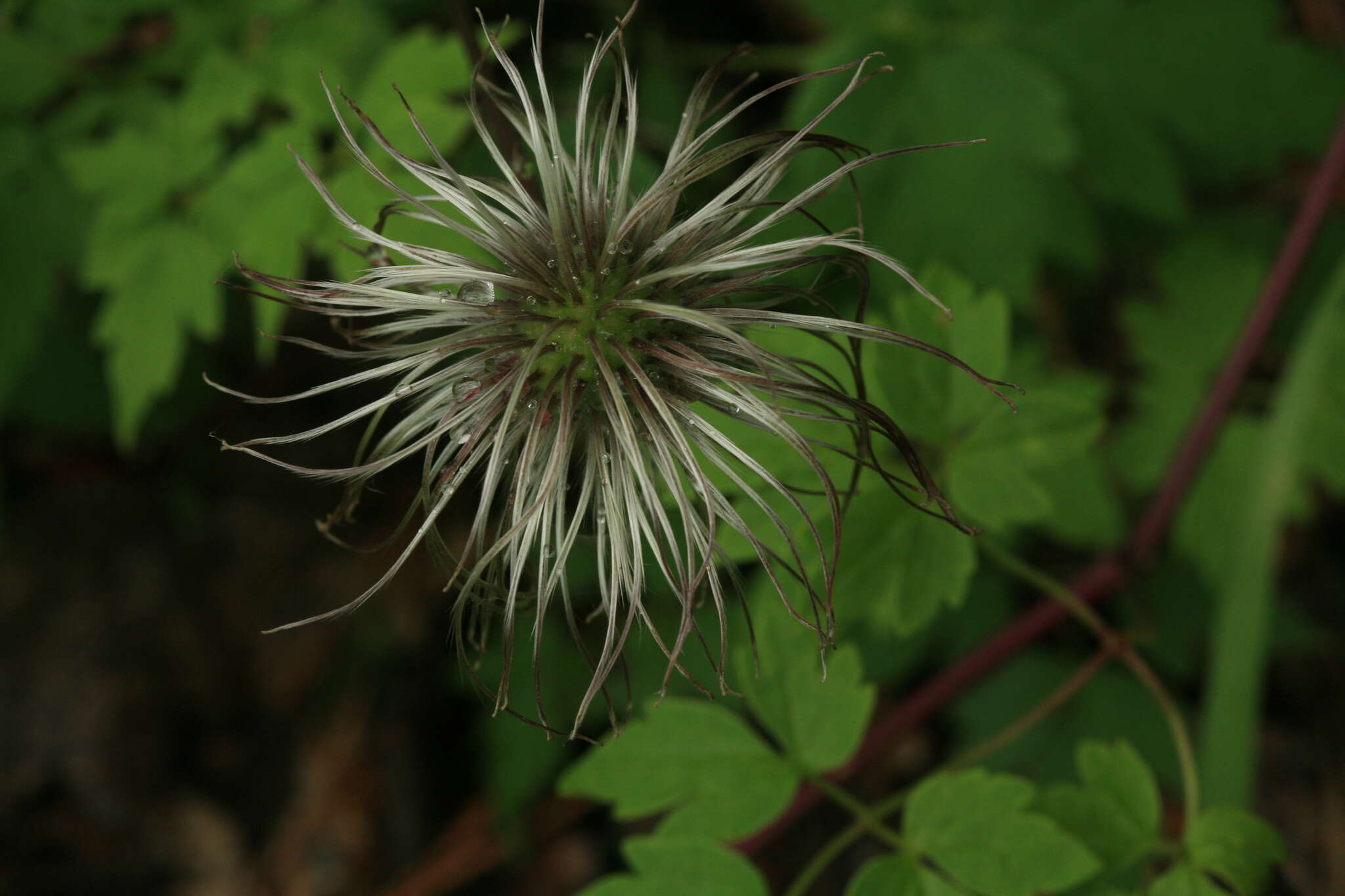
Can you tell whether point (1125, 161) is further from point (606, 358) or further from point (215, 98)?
point (215, 98)

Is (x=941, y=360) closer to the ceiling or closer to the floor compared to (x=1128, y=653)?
closer to the ceiling

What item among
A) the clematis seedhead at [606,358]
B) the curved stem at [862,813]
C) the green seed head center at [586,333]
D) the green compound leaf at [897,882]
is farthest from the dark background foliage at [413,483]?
the green seed head center at [586,333]

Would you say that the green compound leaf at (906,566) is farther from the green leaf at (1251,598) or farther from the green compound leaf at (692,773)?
the green leaf at (1251,598)

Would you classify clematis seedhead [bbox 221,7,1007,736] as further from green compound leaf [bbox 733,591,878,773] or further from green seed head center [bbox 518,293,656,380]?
green compound leaf [bbox 733,591,878,773]

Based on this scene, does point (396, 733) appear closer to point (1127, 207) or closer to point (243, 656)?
point (243, 656)

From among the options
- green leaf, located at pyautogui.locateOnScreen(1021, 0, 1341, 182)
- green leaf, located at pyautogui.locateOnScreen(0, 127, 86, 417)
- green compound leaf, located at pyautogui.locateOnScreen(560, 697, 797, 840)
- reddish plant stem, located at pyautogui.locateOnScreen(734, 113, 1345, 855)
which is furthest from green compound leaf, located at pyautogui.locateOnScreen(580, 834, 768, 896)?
green leaf, located at pyautogui.locateOnScreen(1021, 0, 1341, 182)

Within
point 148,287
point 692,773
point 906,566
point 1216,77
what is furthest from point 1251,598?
point 148,287
